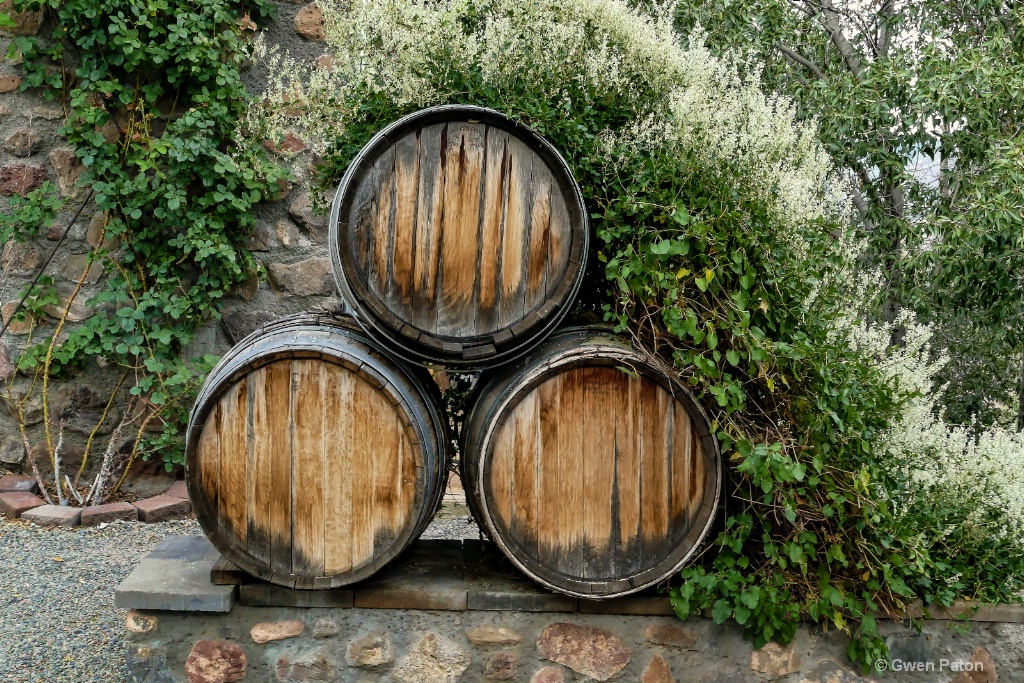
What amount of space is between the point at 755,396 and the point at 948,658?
36.0 inches

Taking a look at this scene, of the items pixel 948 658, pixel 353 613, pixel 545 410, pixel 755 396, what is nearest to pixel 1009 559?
pixel 948 658

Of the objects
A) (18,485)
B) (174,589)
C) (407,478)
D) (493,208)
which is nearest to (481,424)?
(407,478)

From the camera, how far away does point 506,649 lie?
2.43 m

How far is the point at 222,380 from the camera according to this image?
90.6 inches

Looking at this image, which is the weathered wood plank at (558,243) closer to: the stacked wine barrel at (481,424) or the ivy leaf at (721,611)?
the stacked wine barrel at (481,424)

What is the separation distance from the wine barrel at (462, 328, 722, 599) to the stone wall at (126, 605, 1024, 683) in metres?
0.18

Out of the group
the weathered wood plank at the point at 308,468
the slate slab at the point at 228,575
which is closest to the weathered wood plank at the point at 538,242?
the weathered wood plank at the point at 308,468

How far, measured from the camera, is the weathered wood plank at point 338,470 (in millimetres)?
2338

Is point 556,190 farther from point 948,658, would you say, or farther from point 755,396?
point 948,658

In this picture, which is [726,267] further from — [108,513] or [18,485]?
[18,485]

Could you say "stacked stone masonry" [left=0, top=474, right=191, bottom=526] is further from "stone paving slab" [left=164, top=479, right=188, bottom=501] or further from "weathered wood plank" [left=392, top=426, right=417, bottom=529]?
"weathered wood plank" [left=392, top=426, right=417, bottom=529]

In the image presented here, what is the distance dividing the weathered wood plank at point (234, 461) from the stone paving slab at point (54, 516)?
2056 millimetres

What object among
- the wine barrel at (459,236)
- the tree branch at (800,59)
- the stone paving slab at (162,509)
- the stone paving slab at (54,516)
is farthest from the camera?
the tree branch at (800,59)

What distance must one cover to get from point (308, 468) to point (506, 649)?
0.75 metres
